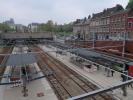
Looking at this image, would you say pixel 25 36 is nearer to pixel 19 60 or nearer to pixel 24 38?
pixel 24 38

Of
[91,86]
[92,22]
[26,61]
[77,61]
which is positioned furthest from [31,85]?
[92,22]

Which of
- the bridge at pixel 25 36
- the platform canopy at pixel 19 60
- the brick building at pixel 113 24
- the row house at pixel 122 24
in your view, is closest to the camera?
the platform canopy at pixel 19 60

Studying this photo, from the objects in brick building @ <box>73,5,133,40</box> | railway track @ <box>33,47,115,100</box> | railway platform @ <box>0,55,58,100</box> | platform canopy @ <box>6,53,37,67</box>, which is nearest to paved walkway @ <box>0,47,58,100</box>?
railway platform @ <box>0,55,58,100</box>

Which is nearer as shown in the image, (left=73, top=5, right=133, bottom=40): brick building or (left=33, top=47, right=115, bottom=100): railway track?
(left=33, top=47, right=115, bottom=100): railway track

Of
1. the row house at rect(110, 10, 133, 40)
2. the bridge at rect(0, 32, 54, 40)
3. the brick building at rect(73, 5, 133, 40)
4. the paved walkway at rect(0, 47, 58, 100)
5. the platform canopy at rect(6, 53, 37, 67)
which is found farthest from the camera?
the brick building at rect(73, 5, 133, 40)

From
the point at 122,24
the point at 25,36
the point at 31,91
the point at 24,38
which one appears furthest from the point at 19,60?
the point at 122,24

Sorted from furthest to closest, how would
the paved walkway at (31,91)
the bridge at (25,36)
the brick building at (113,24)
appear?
the brick building at (113,24) < the bridge at (25,36) < the paved walkway at (31,91)

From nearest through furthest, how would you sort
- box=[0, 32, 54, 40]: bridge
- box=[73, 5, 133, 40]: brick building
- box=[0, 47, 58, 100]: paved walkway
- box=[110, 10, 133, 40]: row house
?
1. box=[0, 47, 58, 100]: paved walkway
2. box=[0, 32, 54, 40]: bridge
3. box=[110, 10, 133, 40]: row house
4. box=[73, 5, 133, 40]: brick building

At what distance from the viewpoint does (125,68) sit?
1427 centimetres

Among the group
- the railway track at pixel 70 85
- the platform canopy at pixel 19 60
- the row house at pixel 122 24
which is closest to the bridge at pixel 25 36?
the row house at pixel 122 24

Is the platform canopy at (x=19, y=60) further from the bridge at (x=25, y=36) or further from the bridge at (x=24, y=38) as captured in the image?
the bridge at (x=25, y=36)

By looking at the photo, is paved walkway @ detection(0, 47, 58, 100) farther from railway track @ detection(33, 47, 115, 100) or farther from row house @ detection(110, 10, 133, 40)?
row house @ detection(110, 10, 133, 40)

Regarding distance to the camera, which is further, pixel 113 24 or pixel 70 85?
pixel 113 24

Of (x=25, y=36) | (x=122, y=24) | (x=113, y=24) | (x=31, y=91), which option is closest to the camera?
(x=31, y=91)
